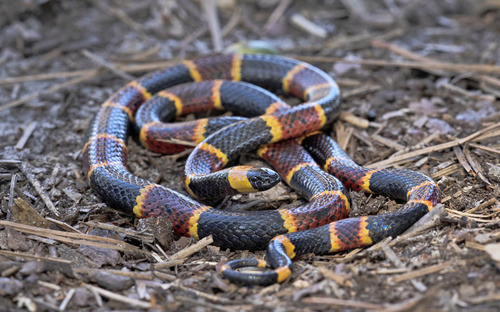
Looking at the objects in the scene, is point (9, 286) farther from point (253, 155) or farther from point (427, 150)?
point (427, 150)

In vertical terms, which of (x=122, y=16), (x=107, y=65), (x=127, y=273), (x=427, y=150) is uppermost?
(x=122, y=16)

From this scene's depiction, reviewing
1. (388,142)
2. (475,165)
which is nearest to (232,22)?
(388,142)

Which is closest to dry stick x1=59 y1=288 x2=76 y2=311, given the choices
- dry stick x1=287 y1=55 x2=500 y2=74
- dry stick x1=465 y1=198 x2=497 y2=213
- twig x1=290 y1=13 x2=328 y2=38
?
dry stick x1=465 y1=198 x2=497 y2=213

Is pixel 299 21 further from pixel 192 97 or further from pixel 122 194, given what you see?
pixel 122 194

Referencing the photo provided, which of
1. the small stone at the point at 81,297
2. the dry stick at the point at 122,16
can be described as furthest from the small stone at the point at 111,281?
the dry stick at the point at 122,16

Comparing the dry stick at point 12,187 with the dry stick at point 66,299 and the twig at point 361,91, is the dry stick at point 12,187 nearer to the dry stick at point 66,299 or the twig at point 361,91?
the dry stick at point 66,299

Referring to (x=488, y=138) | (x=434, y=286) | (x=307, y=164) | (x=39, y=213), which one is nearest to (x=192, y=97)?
(x=307, y=164)

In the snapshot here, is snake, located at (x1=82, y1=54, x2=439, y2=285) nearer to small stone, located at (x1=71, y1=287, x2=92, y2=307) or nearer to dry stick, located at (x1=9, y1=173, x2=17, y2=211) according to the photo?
dry stick, located at (x1=9, y1=173, x2=17, y2=211)
